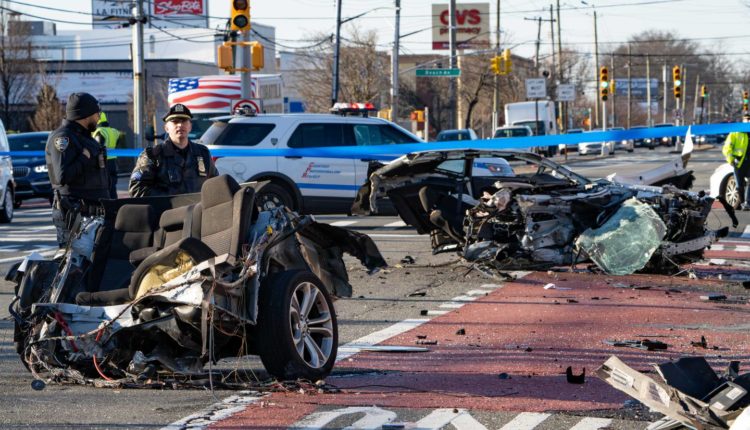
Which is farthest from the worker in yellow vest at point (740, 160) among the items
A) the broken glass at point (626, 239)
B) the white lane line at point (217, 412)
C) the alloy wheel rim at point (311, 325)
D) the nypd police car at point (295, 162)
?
the white lane line at point (217, 412)

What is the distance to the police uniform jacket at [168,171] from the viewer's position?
29.7 feet

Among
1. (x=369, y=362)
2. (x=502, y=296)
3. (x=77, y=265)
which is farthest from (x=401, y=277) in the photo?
(x=77, y=265)

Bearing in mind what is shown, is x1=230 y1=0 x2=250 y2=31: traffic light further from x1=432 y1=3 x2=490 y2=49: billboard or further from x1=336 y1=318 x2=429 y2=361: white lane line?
x1=432 y1=3 x2=490 y2=49: billboard

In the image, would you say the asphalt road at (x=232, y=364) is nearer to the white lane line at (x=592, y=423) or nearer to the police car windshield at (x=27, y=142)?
the white lane line at (x=592, y=423)

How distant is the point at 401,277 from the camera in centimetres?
1297

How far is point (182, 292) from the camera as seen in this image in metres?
6.43

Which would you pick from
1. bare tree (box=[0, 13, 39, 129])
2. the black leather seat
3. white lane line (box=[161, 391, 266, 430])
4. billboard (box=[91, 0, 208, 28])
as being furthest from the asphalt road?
billboard (box=[91, 0, 208, 28])

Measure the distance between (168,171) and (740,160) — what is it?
1447 cm

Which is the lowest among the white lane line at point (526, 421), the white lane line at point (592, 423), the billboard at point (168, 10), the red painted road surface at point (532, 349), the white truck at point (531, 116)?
the red painted road surface at point (532, 349)

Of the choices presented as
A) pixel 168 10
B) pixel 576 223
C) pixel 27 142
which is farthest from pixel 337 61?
pixel 168 10

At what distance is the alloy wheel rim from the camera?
22.3 feet

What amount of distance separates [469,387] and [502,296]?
454 centimetres

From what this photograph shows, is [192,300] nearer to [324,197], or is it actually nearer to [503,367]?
[503,367]

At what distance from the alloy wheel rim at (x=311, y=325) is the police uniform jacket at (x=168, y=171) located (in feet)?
7.91
